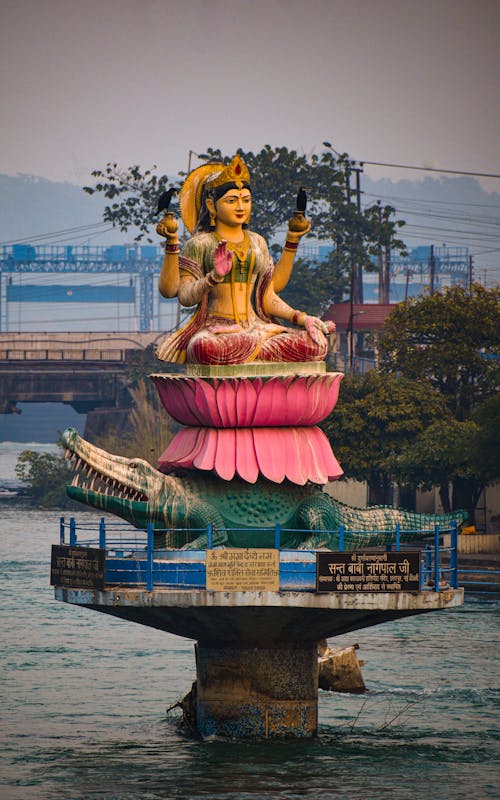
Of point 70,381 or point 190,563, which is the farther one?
point 70,381

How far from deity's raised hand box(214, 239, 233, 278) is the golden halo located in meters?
1.62

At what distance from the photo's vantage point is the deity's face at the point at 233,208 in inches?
1422

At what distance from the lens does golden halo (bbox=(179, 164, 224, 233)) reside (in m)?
36.8

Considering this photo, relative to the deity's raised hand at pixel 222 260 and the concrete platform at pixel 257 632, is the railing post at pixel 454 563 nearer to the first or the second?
the concrete platform at pixel 257 632

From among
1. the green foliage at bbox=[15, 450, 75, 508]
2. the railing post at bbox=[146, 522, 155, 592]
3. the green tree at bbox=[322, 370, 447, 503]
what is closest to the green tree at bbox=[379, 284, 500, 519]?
the green tree at bbox=[322, 370, 447, 503]

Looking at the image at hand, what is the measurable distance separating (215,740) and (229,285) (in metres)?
8.63

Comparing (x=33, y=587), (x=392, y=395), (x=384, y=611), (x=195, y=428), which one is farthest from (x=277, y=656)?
(x=392, y=395)

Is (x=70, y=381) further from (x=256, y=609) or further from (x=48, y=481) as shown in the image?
(x=256, y=609)

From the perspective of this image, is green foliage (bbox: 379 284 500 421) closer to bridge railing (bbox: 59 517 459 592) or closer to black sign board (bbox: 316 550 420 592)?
bridge railing (bbox: 59 517 459 592)

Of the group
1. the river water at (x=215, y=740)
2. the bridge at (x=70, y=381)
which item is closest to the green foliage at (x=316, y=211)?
the bridge at (x=70, y=381)

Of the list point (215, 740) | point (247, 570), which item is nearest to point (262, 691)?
point (215, 740)

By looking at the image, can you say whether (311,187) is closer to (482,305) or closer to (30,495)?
(30,495)

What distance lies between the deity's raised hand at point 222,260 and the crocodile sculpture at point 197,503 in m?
3.87

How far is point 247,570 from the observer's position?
32344 millimetres
